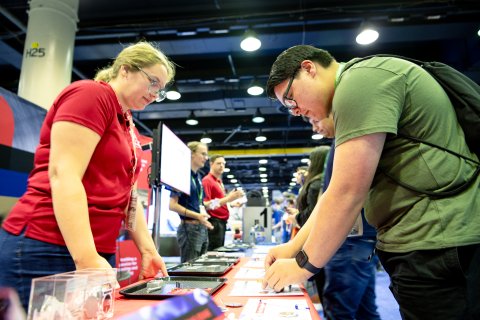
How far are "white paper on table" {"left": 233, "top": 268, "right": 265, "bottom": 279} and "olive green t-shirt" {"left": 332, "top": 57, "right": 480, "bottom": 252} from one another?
Result: 60 cm

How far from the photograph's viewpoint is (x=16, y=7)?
4281 millimetres

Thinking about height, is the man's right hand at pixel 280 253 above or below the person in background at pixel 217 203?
below

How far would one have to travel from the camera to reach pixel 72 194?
0.82 meters

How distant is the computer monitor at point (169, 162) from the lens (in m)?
1.95

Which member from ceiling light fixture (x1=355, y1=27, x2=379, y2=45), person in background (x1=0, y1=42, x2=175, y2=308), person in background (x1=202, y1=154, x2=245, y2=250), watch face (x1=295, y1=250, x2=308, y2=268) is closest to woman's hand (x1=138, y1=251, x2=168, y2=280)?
person in background (x1=0, y1=42, x2=175, y2=308)

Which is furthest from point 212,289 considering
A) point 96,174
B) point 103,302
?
point 96,174

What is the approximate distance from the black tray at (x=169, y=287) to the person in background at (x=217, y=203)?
2362 mm

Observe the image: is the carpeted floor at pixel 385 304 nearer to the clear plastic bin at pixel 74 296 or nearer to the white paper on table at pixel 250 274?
the white paper on table at pixel 250 274

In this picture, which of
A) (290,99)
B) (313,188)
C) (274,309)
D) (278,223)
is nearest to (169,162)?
(313,188)

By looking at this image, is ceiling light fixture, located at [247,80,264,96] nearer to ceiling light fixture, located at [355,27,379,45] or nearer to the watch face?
ceiling light fixture, located at [355,27,379,45]

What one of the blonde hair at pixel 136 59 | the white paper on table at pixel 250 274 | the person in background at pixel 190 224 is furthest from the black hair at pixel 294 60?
the person in background at pixel 190 224

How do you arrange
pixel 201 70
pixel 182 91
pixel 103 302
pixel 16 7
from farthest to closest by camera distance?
pixel 182 91
pixel 201 70
pixel 16 7
pixel 103 302

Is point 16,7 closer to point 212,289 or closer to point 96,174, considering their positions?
point 96,174

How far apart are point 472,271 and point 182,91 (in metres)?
7.06
